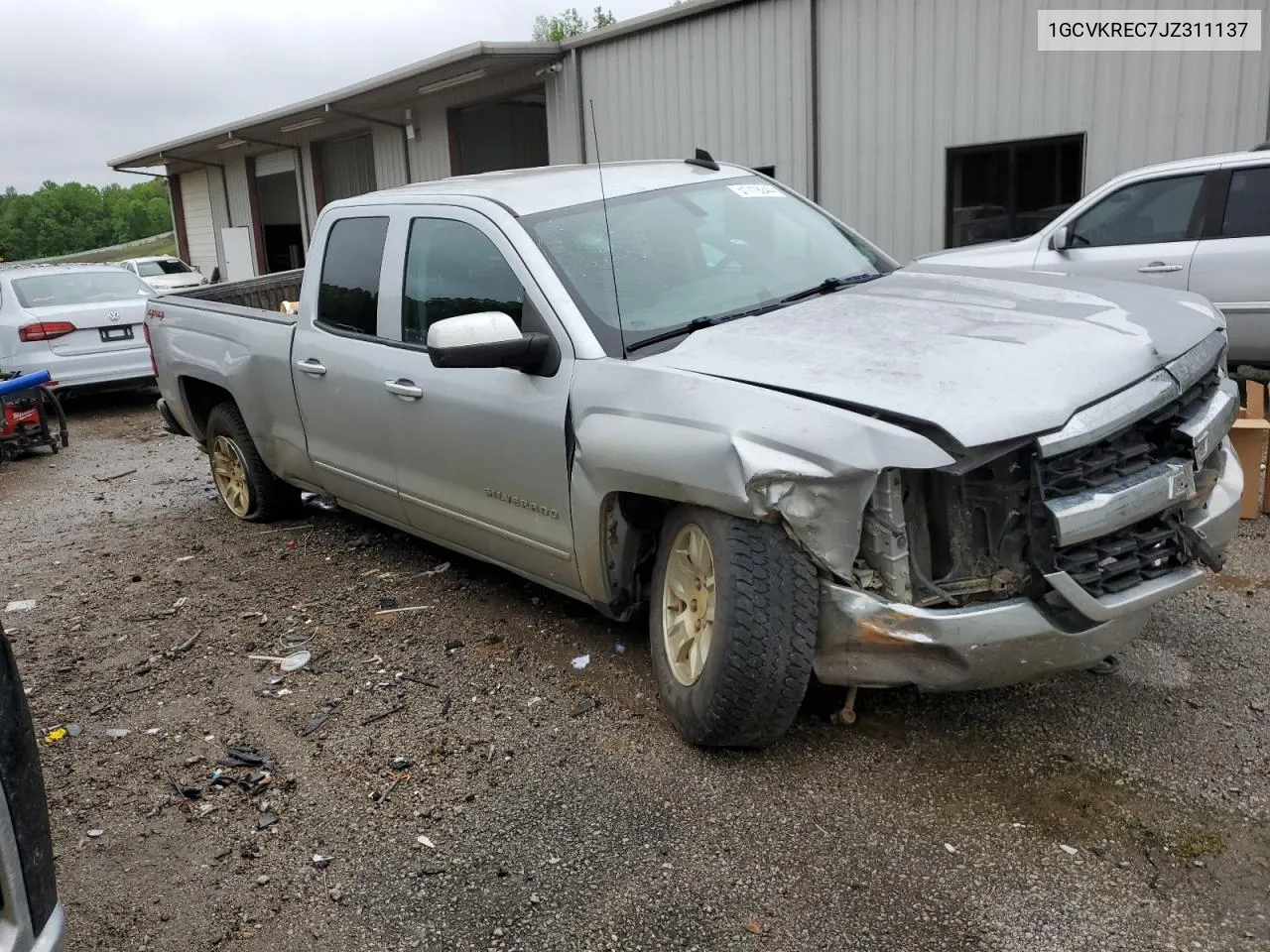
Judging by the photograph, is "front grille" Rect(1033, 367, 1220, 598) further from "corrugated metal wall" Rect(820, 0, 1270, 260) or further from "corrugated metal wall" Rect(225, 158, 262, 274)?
"corrugated metal wall" Rect(225, 158, 262, 274)

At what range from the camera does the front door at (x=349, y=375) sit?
4.75 meters

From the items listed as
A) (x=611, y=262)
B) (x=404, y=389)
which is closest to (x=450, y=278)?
(x=404, y=389)

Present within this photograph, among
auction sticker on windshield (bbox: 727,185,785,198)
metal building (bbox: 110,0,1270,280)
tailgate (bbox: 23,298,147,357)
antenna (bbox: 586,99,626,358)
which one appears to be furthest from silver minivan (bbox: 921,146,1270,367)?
tailgate (bbox: 23,298,147,357)

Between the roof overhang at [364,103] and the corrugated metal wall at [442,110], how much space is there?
0.16 m

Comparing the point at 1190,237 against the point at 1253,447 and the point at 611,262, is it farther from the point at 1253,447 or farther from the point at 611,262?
the point at 611,262

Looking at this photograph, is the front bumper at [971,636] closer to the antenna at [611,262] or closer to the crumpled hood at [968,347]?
the crumpled hood at [968,347]

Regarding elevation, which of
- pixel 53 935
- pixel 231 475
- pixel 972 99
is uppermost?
pixel 972 99

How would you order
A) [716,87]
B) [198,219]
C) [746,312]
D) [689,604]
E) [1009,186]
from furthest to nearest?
1. [198,219]
2. [716,87]
3. [1009,186]
4. [746,312]
5. [689,604]

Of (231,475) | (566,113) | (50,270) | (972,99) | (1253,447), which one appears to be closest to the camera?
(1253,447)

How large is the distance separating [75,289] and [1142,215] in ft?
35.1

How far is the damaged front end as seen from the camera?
113 inches

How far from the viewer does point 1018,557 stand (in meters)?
2.96

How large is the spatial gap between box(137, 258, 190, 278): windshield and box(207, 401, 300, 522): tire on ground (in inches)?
714

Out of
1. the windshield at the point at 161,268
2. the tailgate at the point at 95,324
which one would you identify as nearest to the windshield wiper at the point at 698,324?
the tailgate at the point at 95,324
